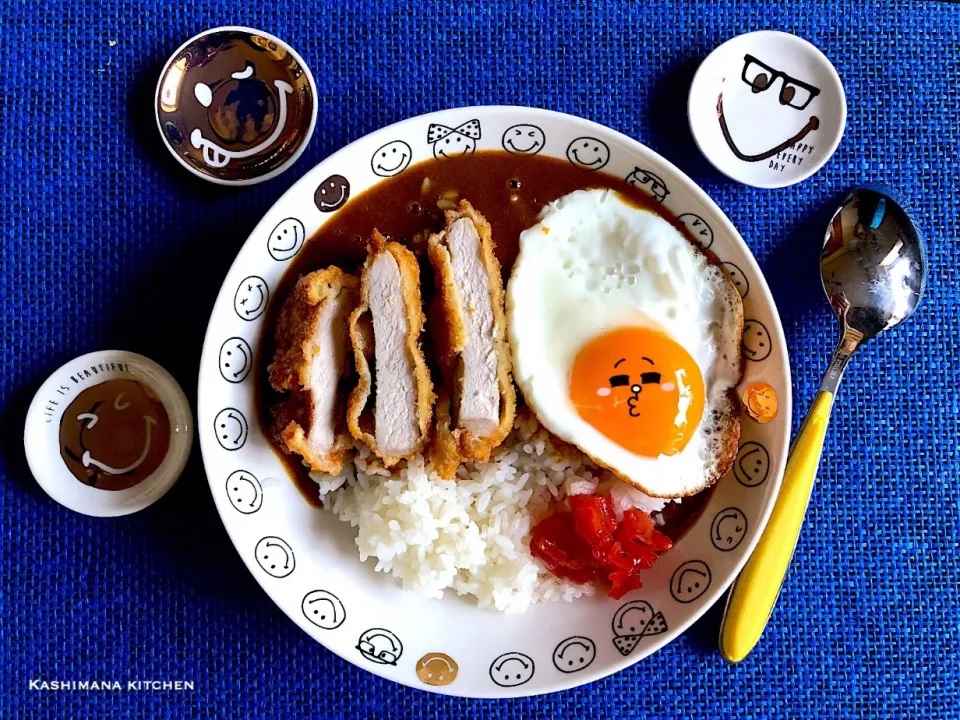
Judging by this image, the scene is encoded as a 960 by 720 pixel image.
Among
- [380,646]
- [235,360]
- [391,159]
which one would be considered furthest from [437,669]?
[391,159]

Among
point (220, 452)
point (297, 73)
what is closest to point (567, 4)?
point (297, 73)

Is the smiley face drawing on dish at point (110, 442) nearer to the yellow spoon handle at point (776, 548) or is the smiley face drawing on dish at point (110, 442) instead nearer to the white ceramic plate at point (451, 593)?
the white ceramic plate at point (451, 593)

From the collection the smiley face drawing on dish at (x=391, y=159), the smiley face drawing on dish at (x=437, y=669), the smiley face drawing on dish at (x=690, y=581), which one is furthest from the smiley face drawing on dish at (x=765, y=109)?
the smiley face drawing on dish at (x=437, y=669)

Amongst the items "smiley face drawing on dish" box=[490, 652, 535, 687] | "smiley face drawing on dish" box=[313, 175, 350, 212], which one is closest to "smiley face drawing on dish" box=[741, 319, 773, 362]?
"smiley face drawing on dish" box=[490, 652, 535, 687]

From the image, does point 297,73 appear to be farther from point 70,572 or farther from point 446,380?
point 70,572

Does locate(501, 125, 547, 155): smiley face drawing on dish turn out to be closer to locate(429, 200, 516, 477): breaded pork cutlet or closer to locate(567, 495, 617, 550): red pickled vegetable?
locate(429, 200, 516, 477): breaded pork cutlet

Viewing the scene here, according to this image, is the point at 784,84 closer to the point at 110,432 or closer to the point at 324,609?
the point at 324,609
